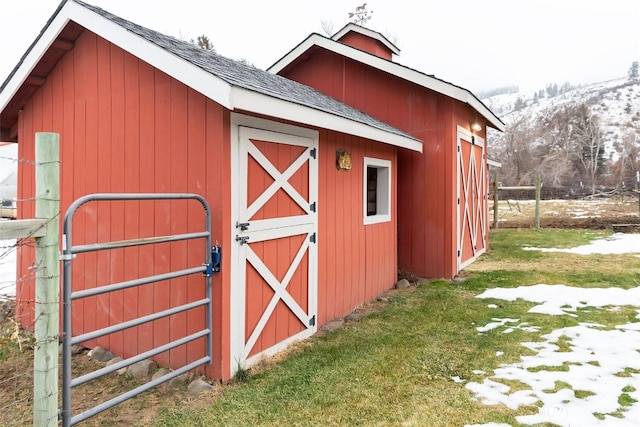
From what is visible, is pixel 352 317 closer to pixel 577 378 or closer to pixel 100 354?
pixel 577 378

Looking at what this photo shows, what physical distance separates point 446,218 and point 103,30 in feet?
16.9

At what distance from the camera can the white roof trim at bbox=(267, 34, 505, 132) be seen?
6.00 metres

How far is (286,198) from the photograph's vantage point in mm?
3695

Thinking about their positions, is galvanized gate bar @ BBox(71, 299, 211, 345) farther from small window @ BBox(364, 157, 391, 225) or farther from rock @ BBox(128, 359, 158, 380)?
small window @ BBox(364, 157, 391, 225)

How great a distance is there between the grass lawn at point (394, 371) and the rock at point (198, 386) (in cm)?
7

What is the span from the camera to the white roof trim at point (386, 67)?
6.00 metres

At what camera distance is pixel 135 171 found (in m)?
3.33

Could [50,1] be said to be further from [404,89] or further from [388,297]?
[388,297]

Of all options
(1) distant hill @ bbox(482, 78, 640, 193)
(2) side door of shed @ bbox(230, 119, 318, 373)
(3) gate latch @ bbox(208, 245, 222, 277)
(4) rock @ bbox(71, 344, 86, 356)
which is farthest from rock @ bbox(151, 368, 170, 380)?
(1) distant hill @ bbox(482, 78, 640, 193)

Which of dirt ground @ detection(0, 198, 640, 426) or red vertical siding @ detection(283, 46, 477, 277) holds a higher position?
red vertical siding @ detection(283, 46, 477, 277)

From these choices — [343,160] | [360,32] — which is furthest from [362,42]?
[343,160]

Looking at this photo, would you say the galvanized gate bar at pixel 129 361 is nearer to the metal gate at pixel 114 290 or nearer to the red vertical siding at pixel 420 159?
the metal gate at pixel 114 290

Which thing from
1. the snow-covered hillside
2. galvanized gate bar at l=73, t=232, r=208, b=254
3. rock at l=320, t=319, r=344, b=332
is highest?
the snow-covered hillside

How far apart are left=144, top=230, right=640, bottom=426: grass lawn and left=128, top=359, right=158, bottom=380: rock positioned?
0.59 meters
